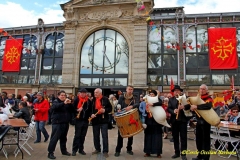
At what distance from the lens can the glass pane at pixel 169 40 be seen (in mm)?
16578

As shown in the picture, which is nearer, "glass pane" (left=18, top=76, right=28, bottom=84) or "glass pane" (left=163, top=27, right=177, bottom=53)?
"glass pane" (left=163, top=27, right=177, bottom=53)

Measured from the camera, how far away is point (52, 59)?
18.7 m

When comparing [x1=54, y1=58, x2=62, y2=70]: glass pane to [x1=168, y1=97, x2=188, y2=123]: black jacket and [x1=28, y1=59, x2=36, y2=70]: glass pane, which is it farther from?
[x1=168, y1=97, x2=188, y2=123]: black jacket

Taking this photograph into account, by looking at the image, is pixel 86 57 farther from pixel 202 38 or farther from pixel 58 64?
pixel 202 38

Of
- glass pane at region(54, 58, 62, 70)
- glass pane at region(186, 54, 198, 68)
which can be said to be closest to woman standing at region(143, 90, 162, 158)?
glass pane at region(186, 54, 198, 68)

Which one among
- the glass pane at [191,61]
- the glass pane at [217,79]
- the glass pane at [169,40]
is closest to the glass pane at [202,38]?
the glass pane at [191,61]

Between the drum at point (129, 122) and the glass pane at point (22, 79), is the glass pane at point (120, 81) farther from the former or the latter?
the drum at point (129, 122)

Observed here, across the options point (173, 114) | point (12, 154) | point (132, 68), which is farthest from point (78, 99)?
point (132, 68)

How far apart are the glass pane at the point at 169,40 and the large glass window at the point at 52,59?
9.23m

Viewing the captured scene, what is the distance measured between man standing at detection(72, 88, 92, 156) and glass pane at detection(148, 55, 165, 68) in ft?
37.3

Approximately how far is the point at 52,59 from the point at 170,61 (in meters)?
10.6

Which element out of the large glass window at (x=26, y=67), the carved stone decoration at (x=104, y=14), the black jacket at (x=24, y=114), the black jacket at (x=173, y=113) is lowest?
the black jacket at (x=24, y=114)

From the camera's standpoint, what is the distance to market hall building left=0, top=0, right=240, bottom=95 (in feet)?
52.7

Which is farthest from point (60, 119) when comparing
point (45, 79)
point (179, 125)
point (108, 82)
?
point (45, 79)
